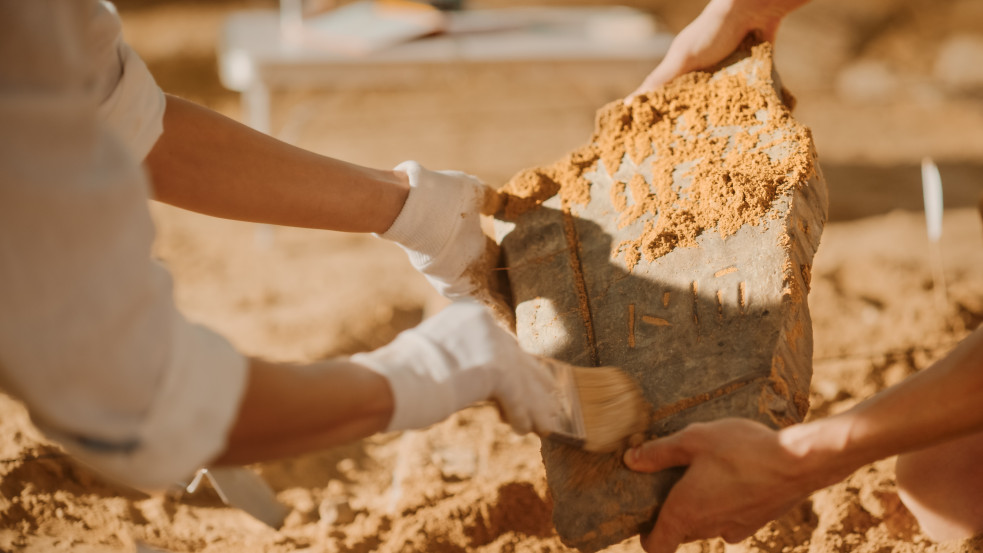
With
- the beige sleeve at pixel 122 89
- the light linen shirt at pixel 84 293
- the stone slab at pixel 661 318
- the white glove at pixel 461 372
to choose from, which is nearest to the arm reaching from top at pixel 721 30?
the stone slab at pixel 661 318

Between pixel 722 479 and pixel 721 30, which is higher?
pixel 721 30

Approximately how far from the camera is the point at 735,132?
1.47m

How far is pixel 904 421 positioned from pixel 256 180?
1087mm

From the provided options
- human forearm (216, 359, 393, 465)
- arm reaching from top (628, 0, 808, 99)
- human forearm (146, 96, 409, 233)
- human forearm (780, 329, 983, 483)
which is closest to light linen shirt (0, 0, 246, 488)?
human forearm (216, 359, 393, 465)

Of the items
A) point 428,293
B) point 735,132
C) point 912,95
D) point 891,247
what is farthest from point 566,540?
point 912,95

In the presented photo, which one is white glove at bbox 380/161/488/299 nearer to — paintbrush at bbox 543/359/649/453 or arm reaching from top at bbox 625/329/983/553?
paintbrush at bbox 543/359/649/453

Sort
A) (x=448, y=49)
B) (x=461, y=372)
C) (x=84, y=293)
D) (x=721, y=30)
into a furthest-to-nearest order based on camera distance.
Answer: (x=448, y=49) → (x=721, y=30) → (x=461, y=372) → (x=84, y=293)

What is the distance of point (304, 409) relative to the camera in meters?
0.90

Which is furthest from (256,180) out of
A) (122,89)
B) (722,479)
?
(722,479)

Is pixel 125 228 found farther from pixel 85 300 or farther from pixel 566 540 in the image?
pixel 566 540

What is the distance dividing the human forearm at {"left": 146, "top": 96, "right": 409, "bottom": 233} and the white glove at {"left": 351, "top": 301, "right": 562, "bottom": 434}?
412mm

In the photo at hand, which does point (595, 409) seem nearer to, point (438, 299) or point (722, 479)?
point (722, 479)

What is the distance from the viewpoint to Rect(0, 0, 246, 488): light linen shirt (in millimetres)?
715

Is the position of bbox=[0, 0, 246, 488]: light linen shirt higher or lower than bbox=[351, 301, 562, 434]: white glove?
higher
